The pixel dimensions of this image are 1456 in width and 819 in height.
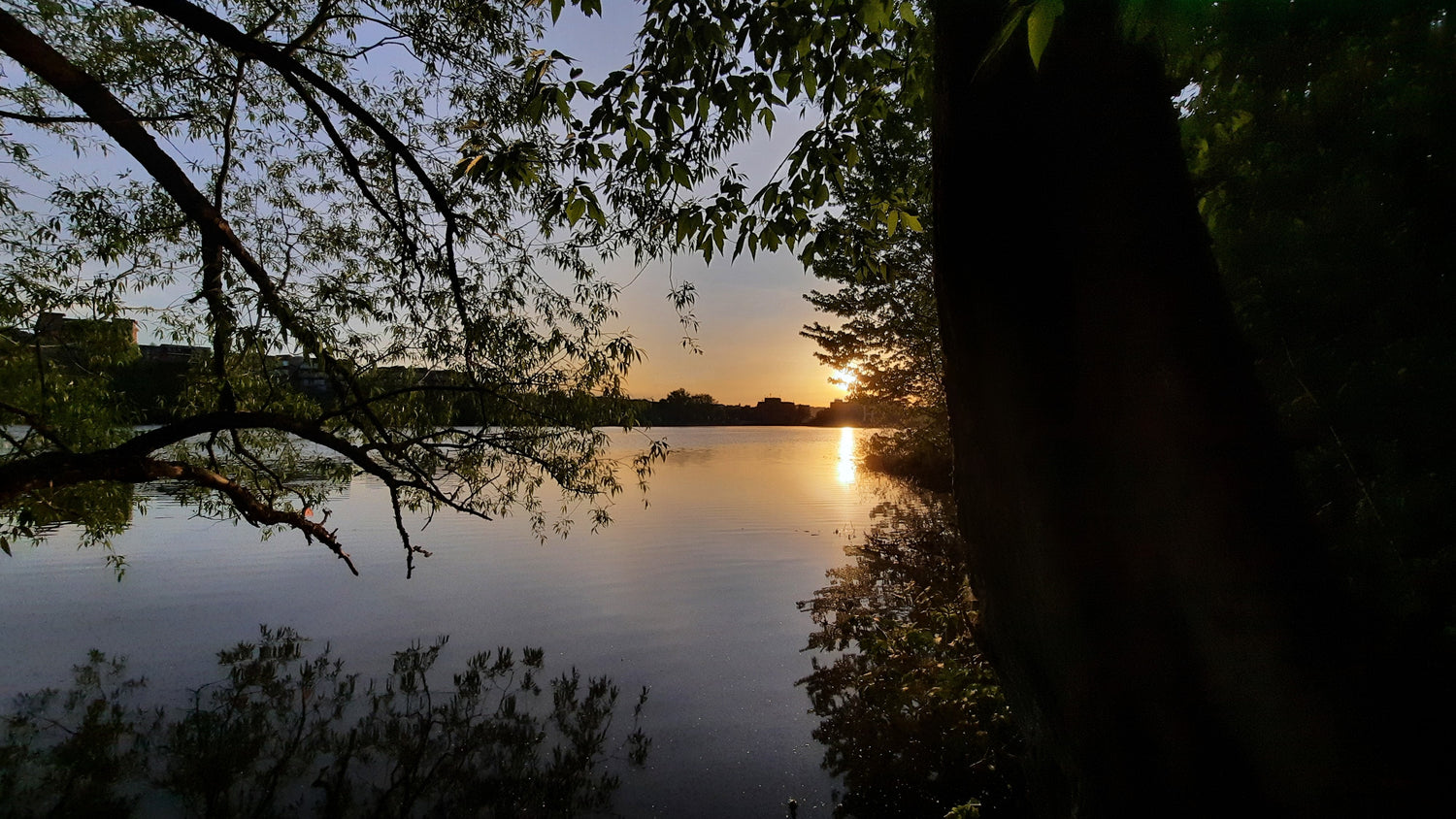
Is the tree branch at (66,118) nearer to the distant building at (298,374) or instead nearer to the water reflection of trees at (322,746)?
the distant building at (298,374)

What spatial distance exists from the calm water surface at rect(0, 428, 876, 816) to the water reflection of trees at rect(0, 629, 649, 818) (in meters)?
0.43

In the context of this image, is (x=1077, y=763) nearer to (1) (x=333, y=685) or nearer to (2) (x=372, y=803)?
(2) (x=372, y=803)

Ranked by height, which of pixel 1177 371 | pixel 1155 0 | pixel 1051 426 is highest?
pixel 1155 0

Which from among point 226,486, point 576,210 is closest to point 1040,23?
point 576,210

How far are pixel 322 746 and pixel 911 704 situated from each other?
6399mm

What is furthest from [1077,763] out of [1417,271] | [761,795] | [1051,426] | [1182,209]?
[761,795]

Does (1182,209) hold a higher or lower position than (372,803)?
higher

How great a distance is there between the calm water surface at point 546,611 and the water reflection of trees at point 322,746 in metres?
0.43

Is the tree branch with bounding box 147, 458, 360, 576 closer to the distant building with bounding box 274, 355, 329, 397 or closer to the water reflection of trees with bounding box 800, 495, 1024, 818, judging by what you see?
the distant building with bounding box 274, 355, 329, 397

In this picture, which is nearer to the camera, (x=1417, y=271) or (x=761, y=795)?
(x=1417, y=271)

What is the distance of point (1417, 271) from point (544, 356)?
6.64 meters

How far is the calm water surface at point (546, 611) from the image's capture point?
20.9 ft

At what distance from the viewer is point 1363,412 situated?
2080 millimetres

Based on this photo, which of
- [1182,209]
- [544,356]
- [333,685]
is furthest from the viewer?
[333,685]
